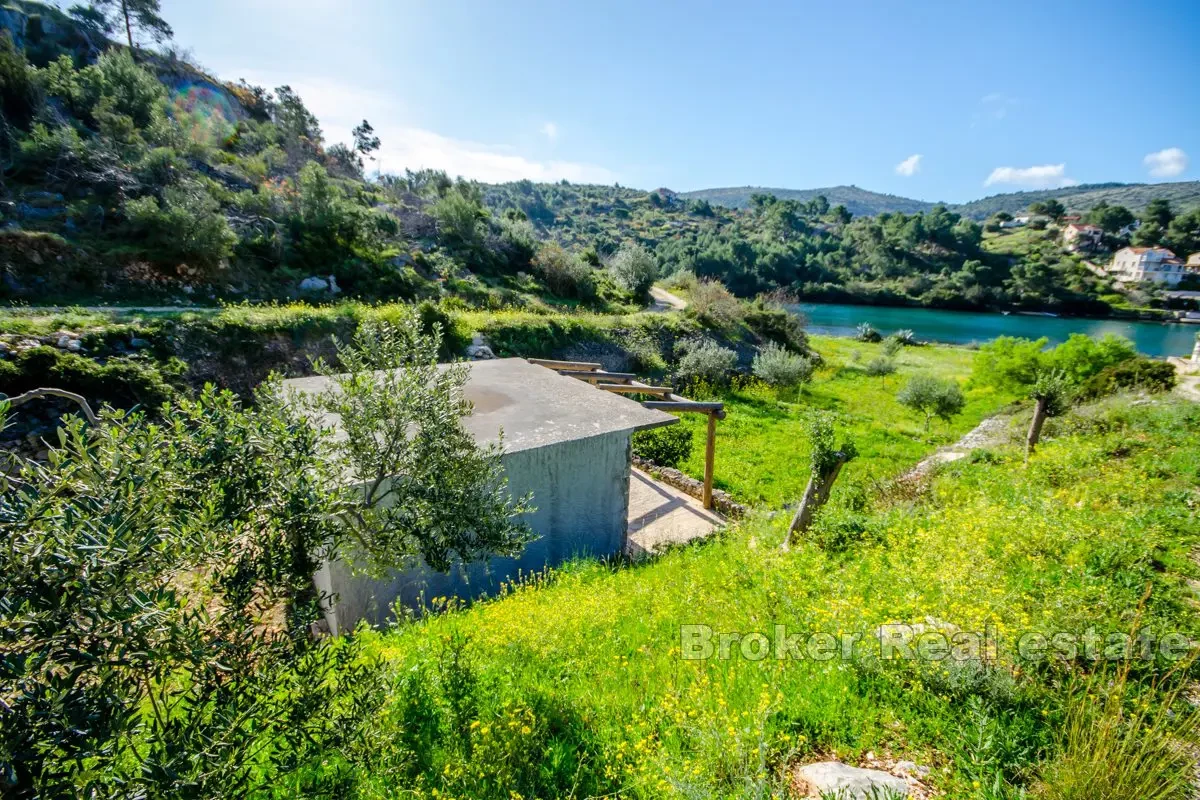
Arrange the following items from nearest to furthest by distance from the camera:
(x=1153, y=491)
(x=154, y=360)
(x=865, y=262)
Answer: (x=1153, y=491) < (x=154, y=360) < (x=865, y=262)

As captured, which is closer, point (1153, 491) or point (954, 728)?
point (954, 728)

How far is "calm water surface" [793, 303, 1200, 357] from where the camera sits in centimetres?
4806

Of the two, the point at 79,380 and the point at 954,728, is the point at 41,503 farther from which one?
the point at 79,380

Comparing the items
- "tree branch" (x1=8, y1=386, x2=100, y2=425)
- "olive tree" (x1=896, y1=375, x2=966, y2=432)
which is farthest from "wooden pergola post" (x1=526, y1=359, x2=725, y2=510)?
"olive tree" (x1=896, y1=375, x2=966, y2=432)

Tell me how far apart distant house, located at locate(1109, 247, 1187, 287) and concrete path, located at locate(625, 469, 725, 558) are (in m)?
95.3

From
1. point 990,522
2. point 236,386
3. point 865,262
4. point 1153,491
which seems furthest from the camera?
point 865,262

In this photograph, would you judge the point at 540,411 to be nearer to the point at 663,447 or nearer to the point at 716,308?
the point at 663,447

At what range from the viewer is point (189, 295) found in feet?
60.6

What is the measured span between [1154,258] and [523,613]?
106m

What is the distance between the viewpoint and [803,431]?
1742 centimetres

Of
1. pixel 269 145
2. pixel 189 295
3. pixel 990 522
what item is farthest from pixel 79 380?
pixel 269 145

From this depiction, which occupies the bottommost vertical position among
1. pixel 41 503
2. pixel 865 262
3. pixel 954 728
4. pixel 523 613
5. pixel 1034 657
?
pixel 523 613

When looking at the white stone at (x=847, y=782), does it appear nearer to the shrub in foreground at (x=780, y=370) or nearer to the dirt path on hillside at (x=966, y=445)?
the dirt path on hillside at (x=966, y=445)

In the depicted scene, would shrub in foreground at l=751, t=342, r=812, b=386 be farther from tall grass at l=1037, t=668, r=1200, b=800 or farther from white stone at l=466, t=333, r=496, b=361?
tall grass at l=1037, t=668, r=1200, b=800
